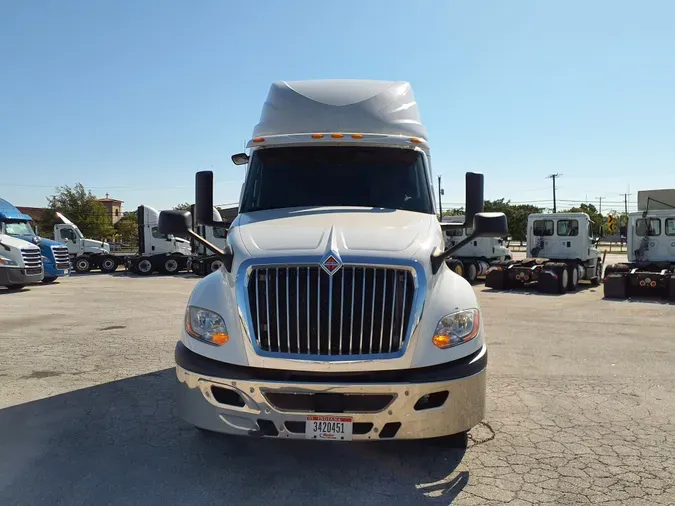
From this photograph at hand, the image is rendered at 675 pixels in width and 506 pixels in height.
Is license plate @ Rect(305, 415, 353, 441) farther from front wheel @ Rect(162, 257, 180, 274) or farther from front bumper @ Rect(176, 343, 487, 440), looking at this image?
front wheel @ Rect(162, 257, 180, 274)

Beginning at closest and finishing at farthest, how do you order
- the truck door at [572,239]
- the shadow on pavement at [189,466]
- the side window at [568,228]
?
the shadow on pavement at [189,466] < the truck door at [572,239] < the side window at [568,228]

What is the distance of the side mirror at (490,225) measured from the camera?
4098mm

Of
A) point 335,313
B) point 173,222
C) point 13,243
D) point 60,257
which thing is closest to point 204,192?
point 173,222

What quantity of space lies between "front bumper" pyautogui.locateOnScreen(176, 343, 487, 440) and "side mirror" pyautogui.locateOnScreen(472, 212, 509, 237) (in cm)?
102

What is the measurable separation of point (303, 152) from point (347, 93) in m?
0.93

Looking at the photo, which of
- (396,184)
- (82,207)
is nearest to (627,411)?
(396,184)

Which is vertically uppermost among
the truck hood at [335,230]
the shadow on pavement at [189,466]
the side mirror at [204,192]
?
the side mirror at [204,192]

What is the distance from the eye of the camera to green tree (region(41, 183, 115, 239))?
52938 mm

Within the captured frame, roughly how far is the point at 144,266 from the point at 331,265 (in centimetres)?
2535

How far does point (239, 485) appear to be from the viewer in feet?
12.1

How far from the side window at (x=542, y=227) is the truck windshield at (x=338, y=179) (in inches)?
642

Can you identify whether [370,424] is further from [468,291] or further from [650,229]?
[650,229]

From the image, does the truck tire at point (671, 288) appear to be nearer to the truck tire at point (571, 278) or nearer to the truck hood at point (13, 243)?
the truck tire at point (571, 278)

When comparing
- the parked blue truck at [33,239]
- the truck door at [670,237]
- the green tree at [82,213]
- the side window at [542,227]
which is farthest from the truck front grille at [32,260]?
the green tree at [82,213]
